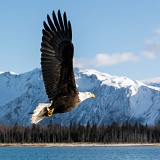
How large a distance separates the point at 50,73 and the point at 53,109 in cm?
85

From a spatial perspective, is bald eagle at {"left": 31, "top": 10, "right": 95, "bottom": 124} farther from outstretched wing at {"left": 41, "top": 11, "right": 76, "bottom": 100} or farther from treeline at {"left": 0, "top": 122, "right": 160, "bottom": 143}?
treeline at {"left": 0, "top": 122, "right": 160, "bottom": 143}

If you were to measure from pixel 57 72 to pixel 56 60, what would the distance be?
0.29m

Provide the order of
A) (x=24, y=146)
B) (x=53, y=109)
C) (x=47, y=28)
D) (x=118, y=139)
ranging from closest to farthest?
1. (x=47, y=28)
2. (x=53, y=109)
3. (x=24, y=146)
4. (x=118, y=139)

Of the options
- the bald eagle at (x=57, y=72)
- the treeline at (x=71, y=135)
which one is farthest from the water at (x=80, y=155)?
the bald eagle at (x=57, y=72)

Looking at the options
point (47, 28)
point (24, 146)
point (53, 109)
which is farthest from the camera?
point (24, 146)

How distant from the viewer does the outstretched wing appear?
11.5 metres

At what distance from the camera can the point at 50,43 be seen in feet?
38.5

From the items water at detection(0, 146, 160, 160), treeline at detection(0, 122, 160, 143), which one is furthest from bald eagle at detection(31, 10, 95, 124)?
treeline at detection(0, 122, 160, 143)

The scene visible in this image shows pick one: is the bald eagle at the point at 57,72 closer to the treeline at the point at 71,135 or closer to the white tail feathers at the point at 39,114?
the white tail feathers at the point at 39,114

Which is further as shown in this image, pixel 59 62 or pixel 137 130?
pixel 137 130

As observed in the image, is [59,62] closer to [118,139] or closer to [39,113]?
[39,113]

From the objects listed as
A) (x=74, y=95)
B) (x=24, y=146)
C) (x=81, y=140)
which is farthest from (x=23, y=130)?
(x=74, y=95)

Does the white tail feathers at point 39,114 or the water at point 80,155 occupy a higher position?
the water at point 80,155

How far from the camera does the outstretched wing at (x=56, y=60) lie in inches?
455
